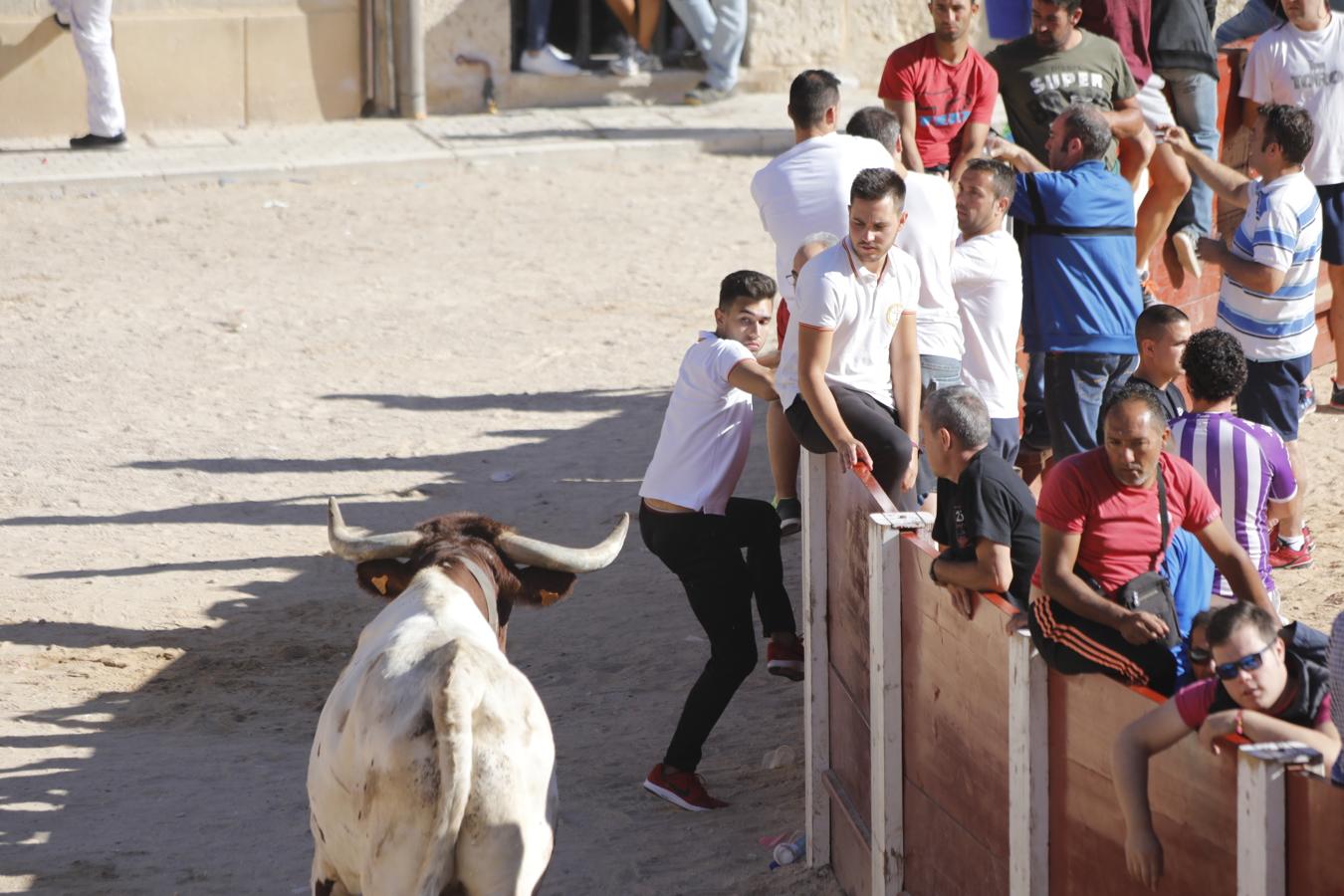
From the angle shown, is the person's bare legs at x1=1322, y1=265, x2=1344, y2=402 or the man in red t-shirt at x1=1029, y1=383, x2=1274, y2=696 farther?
the person's bare legs at x1=1322, y1=265, x2=1344, y2=402

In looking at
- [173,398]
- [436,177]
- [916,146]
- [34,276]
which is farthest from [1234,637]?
[436,177]

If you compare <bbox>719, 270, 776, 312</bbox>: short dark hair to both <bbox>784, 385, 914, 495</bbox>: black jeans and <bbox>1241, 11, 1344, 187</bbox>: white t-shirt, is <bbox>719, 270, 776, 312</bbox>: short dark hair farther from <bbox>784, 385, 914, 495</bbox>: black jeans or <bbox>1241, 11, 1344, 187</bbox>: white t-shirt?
<bbox>1241, 11, 1344, 187</bbox>: white t-shirt

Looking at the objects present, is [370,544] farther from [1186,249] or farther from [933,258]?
[1186,249]

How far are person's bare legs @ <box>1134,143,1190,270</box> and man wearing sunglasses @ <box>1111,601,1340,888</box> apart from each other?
18.5 ft

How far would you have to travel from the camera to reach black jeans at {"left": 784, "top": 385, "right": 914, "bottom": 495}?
6488mm

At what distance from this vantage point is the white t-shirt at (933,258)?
7090mm

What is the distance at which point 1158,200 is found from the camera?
9.60 meters

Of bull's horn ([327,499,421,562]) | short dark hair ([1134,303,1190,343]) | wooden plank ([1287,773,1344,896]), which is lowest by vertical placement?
wooden plank ([1287,773,1344,896])

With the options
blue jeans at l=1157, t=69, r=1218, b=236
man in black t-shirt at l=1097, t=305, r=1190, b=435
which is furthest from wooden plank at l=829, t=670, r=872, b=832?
blue jeans at l=1157, t=69, r=1218, b=236

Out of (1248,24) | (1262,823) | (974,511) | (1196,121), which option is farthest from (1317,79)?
(1262,823)

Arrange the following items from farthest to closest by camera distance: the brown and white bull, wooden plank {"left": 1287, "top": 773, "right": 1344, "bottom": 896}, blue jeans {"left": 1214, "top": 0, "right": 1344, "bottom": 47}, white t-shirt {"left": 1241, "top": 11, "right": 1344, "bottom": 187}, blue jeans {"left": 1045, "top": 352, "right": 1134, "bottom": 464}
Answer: blue jeans {"left": 1214, "top": 0, "right": 1344, "bottom": 47}, white t-shirt {"left": 1241, "top": 11, "right": 1344, "bottom": 187}, blue jeans {"left": 1045, "top": 352, "right": 1134, "bottom": 464}, the brown and white bull, wooden plank {"left": 1287, "top": 773, "right": 1344, "bottom": 896}

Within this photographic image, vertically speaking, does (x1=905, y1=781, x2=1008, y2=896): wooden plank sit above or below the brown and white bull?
below

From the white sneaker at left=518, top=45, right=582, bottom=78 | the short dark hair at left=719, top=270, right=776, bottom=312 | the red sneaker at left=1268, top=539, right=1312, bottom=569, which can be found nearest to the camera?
the short dark hair at left=719, top=270, right=776, bottom=312

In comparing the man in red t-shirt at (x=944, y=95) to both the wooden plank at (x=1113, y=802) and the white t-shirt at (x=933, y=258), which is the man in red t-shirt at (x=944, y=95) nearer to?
the white t-shirt at (x=933, y=258)
